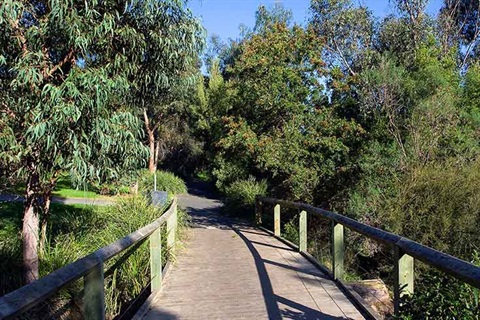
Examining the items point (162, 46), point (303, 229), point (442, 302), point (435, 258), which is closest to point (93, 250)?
point (162, 46)

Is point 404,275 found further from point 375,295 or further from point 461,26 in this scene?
point 461,26

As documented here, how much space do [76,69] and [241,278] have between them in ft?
12.6

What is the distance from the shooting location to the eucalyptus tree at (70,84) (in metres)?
5.65

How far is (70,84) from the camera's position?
18.3 ft

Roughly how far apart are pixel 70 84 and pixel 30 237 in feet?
9.48

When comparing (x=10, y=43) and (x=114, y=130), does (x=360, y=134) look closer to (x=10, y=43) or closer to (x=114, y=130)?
(x=114, y=130)

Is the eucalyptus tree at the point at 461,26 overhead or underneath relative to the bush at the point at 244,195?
overhead

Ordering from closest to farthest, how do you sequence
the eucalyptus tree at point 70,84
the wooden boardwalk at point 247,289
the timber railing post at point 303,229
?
the wooden boardwalk at point 247,289 < the eucalyptus tree at point 70,84 < the timber railing post at point 303,229

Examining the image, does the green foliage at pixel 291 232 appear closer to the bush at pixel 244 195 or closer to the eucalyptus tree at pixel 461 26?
the bush at pixel 244 195

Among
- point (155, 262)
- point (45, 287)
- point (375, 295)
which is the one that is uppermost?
point (45, 287)

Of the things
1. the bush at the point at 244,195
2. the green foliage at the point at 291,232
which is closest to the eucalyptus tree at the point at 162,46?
the green foliage at the point at 291,232

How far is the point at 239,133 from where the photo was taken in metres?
15.1

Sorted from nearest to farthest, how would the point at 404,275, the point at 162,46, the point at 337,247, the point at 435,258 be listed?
the point at 435,258 → the point at 404,275 → the point at 337,247 → the point at 162,46

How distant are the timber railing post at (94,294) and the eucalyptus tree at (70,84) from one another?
7.98 feet
